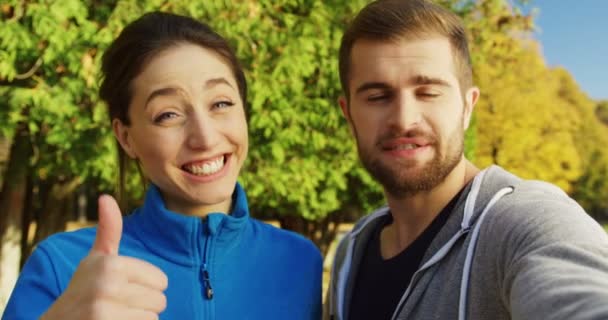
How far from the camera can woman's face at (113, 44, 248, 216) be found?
223 cm

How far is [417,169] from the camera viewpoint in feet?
8.64

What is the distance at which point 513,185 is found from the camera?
7.15 feet

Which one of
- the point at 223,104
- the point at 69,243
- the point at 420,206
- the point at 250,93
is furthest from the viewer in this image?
the point at 250,93

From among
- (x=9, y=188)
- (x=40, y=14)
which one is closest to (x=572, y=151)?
(x=9, y=188)

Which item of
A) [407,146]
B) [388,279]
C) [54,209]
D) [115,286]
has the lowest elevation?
[54,209]

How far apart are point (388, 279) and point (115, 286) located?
4.63 feet

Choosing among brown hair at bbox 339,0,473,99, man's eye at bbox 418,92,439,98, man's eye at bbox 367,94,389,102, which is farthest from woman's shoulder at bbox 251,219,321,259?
brown hair at bbox 339,0,473,99

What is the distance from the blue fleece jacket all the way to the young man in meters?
0.43

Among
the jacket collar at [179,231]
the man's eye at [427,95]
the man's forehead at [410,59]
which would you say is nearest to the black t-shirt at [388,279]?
the man's eye at [427,95]

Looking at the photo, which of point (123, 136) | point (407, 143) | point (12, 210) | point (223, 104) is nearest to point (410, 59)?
point (407, 143)

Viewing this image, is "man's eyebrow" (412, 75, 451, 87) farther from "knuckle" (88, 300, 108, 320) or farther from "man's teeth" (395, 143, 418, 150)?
"knuckle" (88, 300, 108, 320)

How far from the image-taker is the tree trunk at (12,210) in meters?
9.44

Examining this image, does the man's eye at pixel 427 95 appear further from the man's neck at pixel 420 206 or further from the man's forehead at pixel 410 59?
the man's neck at pixel 420 206

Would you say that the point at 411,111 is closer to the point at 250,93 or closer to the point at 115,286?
the point at 115,286
